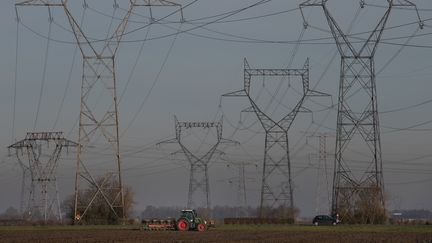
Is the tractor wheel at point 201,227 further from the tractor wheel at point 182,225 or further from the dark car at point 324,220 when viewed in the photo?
the dark car at point 324,220

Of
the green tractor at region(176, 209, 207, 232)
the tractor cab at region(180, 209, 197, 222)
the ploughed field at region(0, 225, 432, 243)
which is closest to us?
the ploughed field at region(0, 225, 432, 243)

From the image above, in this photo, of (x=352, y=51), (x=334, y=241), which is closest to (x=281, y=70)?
(x=352, y=51)

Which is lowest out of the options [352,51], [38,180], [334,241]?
[334,241]

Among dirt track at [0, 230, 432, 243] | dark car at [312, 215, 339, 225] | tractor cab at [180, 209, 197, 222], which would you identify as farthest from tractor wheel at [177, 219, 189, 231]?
dark car at [312, 215, 339, 225]

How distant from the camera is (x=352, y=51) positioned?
7950 centimetres

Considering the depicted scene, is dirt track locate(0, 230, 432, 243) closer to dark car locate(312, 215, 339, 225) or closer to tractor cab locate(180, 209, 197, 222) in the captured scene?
tractor cab locate(180, 209, 197, 222)

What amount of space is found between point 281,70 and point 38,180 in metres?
39.2

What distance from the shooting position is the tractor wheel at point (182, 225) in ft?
231

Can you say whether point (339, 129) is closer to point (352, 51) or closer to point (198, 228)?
point (352, 51)

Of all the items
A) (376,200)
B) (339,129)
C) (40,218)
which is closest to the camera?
(339,129)

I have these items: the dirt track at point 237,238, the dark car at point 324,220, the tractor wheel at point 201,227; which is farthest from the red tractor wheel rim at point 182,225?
the dark car at point 324,220

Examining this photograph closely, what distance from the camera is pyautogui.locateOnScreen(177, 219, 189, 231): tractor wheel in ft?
231

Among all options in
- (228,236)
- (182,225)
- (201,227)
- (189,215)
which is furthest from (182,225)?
(228,236)

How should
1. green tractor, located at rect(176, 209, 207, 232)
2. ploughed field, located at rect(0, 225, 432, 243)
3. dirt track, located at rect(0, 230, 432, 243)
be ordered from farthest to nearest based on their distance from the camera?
green tractor, located at rect(176, 209, 207, 232)
ploughed field, located at rect(0, 225, 432, 243)
dirt track, located at rect(0, 230, 432, 243)
